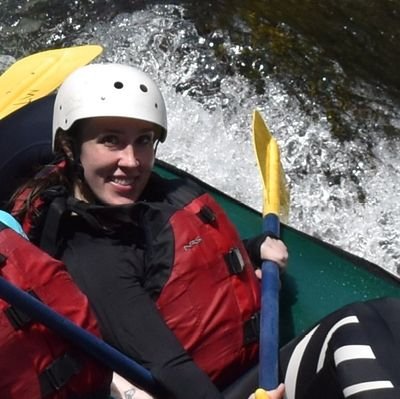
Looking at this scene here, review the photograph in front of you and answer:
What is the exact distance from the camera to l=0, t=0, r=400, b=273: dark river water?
9.87 feet

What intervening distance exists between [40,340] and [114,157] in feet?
1.23

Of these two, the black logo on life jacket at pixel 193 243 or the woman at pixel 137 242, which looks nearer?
the woman at pixel 137 242

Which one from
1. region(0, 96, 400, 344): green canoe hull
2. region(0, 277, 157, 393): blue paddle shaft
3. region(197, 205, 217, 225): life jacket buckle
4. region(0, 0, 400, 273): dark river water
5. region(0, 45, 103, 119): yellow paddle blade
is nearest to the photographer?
region(0, 277, 157, 393): blue paddle shaft

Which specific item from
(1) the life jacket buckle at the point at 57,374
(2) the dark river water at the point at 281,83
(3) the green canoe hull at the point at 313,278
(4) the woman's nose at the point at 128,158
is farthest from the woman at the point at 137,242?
(2) the dark river water at the point at 281,83

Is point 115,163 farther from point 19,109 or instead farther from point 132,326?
point 19,109

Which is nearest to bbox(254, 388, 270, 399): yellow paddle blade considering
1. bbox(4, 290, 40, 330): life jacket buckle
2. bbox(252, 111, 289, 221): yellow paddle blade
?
bbox(4, 290, 40, 330): life jacket buckle

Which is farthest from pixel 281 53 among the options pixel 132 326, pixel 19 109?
pixel 132 326

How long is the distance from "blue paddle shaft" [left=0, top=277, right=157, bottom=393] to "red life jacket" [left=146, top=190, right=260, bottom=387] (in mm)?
110

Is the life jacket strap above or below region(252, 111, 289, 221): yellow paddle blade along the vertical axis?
below

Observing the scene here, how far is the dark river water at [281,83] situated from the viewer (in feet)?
9.87

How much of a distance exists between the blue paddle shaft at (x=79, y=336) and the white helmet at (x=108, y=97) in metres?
0.39

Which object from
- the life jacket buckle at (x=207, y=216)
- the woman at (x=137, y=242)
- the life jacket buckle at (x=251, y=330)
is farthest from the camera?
the life jacket buckle at (x=207, y=216)

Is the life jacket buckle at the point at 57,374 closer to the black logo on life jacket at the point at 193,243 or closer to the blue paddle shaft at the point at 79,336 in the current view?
the blue paddle shaft at the point at 79,336

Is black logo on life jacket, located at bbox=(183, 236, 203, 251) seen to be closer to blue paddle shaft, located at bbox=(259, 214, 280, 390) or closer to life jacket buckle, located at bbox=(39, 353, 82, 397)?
blue paddle shaft, located at bbox=(259, 214, 280, 390)
